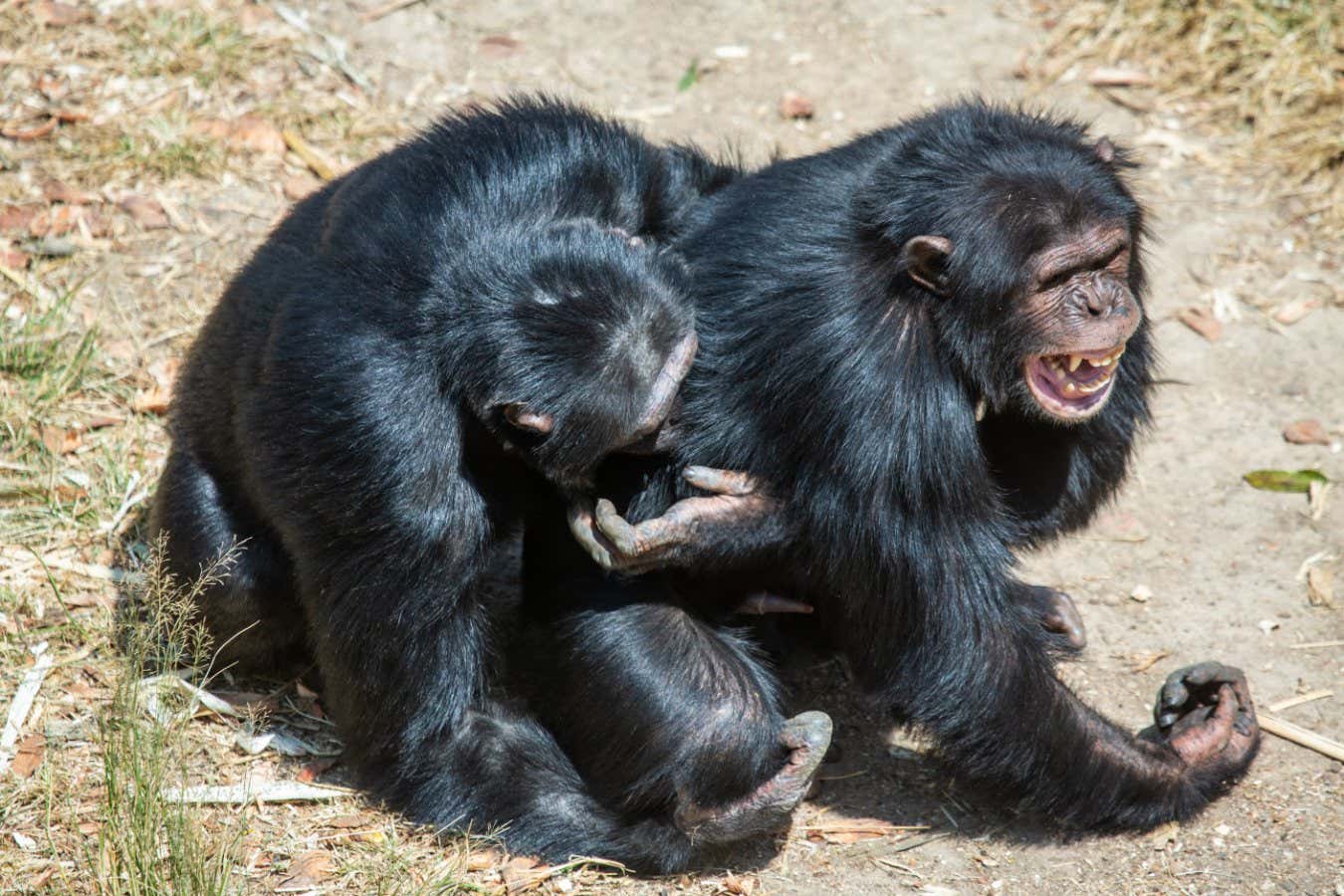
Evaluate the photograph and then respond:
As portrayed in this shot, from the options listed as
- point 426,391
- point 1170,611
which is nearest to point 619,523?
point 426,391

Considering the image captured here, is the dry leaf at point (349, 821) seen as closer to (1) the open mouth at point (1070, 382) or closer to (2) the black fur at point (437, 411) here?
(2) the black fur at point (437, 411)

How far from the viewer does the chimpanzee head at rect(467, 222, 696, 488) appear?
15.9 feet

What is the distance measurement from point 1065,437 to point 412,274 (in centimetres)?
271

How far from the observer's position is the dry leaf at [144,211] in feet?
26.8

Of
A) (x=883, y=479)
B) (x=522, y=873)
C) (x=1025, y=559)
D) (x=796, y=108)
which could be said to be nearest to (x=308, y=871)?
(x=522, y=873)

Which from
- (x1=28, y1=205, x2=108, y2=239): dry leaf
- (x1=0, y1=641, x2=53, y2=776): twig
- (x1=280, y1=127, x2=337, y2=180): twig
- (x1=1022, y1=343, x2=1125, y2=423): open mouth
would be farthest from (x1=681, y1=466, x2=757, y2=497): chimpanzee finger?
(x1=28, y1=205, x2=108, y2=239): dry leaf

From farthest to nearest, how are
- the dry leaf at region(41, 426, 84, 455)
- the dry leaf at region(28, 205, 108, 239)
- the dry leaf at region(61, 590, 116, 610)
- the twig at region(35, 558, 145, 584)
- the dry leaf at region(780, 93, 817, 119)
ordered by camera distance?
the dry leaf at region(780, 93, 817, 119), the dry leaf at region(28, 205, 108, 239), the dry leaf at region(41, 426, 84, 455), the twig at region(35, 558, 145, 584), the dry leaf at region(61, 590, 116, 610)

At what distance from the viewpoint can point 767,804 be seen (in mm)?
5246

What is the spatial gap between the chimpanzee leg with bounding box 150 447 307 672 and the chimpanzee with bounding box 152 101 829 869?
0.04 feet

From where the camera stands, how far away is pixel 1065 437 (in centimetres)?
577

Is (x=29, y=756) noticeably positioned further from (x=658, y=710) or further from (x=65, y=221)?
(x=65, y=221)

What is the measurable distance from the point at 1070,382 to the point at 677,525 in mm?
1585

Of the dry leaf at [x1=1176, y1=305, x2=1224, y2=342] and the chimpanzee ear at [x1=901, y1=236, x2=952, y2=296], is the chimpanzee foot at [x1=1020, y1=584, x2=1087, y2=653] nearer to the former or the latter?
the chimpanzee ear at [x1=901, y1=236, x2=952, y2=296]

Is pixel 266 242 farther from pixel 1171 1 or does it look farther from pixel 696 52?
pixel 1171 1
